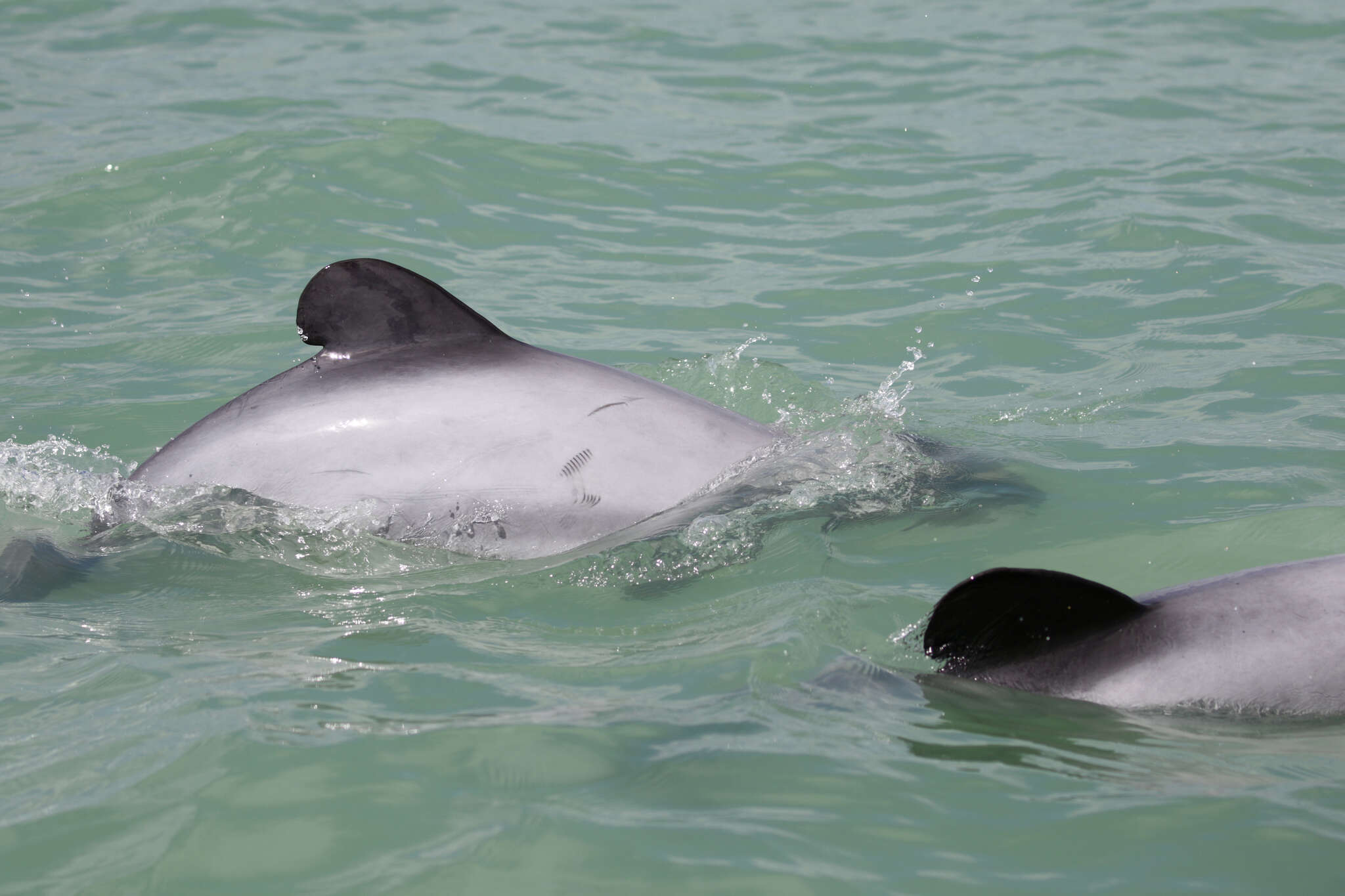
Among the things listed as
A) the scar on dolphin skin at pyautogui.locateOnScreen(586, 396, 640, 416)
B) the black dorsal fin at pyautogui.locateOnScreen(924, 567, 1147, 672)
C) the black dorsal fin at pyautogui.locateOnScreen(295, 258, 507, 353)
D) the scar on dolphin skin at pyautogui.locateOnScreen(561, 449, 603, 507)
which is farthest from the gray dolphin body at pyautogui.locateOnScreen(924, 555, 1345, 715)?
the black dorsal fin at pyautogui.locateOnScreen(295, 258, 507, 353)

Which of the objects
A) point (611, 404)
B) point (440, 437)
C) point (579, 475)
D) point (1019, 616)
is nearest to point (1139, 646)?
point (1019, 616)

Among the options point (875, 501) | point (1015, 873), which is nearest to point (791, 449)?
point (875, 501)

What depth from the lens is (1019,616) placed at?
3.99 metres

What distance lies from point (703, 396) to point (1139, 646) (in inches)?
157

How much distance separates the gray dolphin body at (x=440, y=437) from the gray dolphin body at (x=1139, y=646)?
6.00ft

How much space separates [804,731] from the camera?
3.79 meters

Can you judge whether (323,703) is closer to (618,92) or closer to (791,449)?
(791,449)

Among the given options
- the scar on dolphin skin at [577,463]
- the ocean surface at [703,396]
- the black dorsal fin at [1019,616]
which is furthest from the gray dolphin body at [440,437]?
the black dorsal fin at [1019,616]

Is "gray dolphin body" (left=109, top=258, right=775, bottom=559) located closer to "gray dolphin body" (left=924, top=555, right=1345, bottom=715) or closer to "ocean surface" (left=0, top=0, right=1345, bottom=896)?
"ocean surface" (left=0, top=0, right=1345, bottom=896)

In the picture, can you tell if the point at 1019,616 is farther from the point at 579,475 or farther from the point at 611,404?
the point at 611,404

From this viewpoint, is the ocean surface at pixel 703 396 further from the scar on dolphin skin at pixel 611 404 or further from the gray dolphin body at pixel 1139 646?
the scar on dolphin skin at pixel 611 404

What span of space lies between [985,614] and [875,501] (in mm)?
1980

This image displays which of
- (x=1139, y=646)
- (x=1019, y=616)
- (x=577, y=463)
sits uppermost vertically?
(x=577, y=463)

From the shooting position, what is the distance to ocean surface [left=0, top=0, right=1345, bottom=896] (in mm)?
3385
